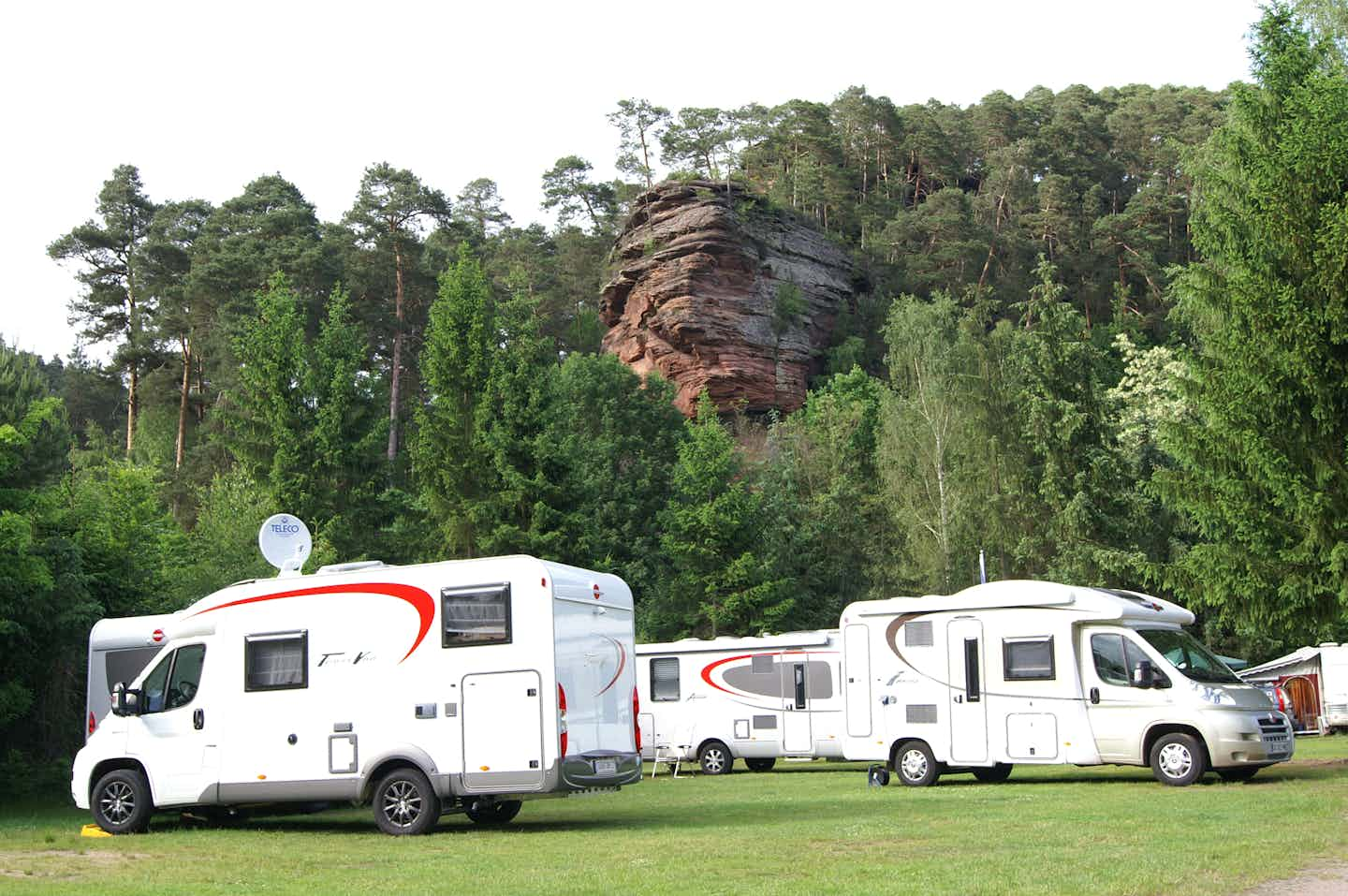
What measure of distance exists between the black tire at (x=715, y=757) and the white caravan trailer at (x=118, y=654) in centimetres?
1100

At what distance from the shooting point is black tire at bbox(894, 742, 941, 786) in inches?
737

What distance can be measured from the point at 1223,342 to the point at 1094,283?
52.3m

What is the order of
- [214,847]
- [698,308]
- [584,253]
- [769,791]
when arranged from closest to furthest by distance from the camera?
[214,847] < [769,791] < [698,308] < [584,253]

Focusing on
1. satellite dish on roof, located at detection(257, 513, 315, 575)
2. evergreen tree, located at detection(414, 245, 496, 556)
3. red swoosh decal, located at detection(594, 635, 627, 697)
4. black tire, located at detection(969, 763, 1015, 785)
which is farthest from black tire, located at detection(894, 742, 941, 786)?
evergreen tree, located at detection(414, 245, 496, 556)

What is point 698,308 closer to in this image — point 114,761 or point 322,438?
point 322,438

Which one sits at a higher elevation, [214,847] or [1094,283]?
[1094,283]

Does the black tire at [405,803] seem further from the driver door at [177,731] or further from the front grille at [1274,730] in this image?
the front grille at [1274,730]

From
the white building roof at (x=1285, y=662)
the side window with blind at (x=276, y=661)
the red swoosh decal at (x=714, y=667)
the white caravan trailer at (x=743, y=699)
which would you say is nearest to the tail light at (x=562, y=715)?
the side window with blind at (x=276, y=661)

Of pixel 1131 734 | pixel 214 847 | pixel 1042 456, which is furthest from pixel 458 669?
pixel 1042 456

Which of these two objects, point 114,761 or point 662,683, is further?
point 662,683

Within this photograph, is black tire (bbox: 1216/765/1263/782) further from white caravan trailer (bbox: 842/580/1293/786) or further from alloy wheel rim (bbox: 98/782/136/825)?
alloy wheel rim (bbox: 98/782/136/825)

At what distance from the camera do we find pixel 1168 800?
14.9 m

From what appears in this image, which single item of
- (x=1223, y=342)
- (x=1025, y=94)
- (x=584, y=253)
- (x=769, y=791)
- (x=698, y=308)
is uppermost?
(x=1025, y=94)

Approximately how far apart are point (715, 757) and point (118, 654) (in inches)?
454
